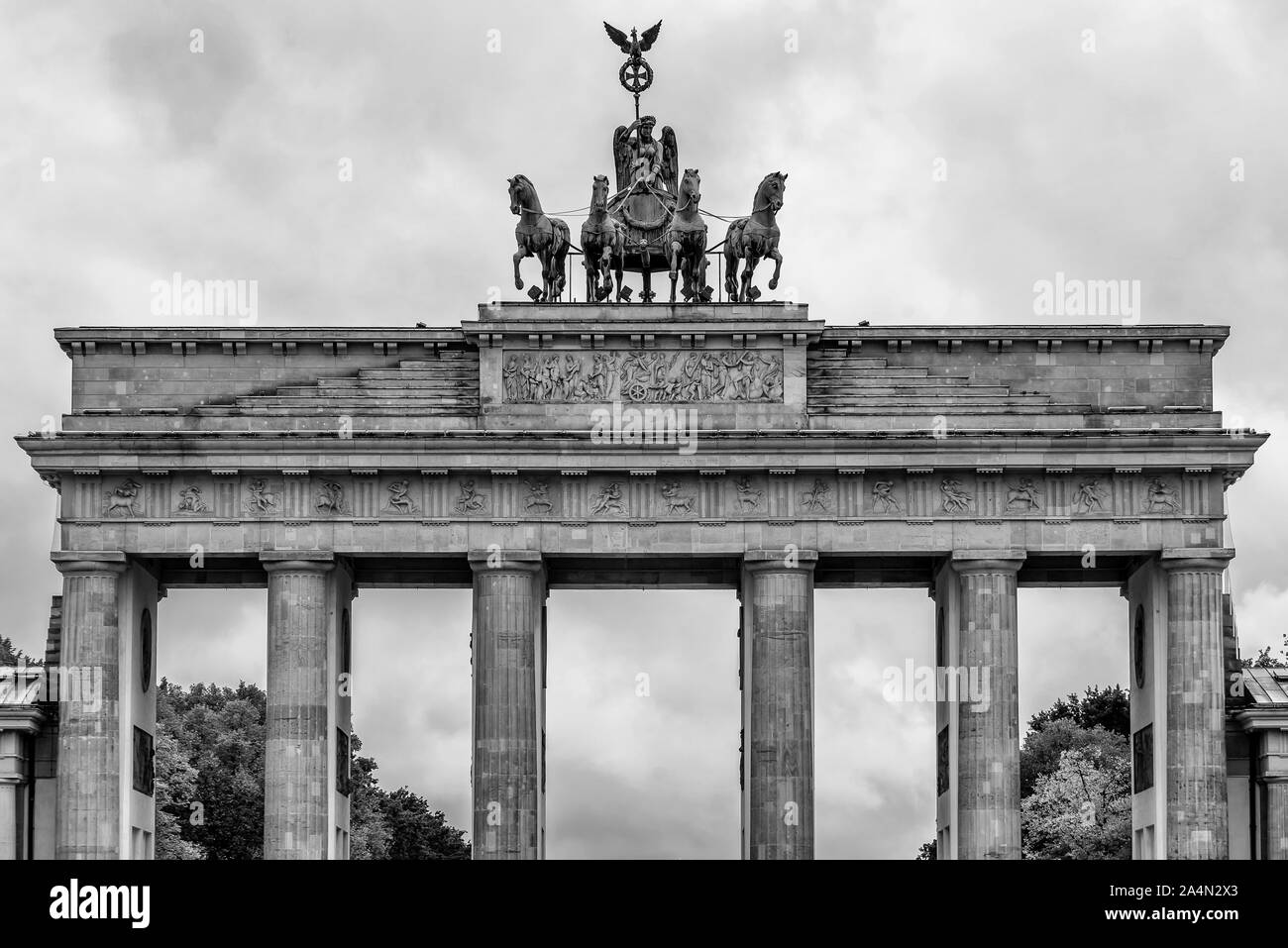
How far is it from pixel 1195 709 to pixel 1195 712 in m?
0.08

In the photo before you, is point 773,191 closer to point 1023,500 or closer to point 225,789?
point 1023,500

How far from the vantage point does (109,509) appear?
216ft

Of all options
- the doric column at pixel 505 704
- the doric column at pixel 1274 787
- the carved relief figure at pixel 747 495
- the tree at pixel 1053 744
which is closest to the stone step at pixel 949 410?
the carved relief figure at pixel 747 495

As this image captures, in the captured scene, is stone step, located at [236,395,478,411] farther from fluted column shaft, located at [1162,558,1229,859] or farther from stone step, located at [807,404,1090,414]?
fluted column shaft, located at [1162,558,1229,859]

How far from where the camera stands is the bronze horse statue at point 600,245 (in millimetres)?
67125

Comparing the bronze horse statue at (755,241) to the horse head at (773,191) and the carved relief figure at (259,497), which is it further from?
the carved relief figure at (259,497)

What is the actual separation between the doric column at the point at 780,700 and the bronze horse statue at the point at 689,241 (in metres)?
7.83

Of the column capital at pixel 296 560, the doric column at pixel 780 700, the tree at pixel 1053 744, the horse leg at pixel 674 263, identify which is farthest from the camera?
the tree at pixel 1053 744

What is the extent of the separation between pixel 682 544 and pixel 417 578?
888 centimetres

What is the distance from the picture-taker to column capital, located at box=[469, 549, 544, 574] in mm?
65438

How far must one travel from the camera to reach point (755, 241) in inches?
2638

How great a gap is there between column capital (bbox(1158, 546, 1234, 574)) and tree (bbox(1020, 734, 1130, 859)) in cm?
3933

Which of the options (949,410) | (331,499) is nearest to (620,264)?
(949,410)
